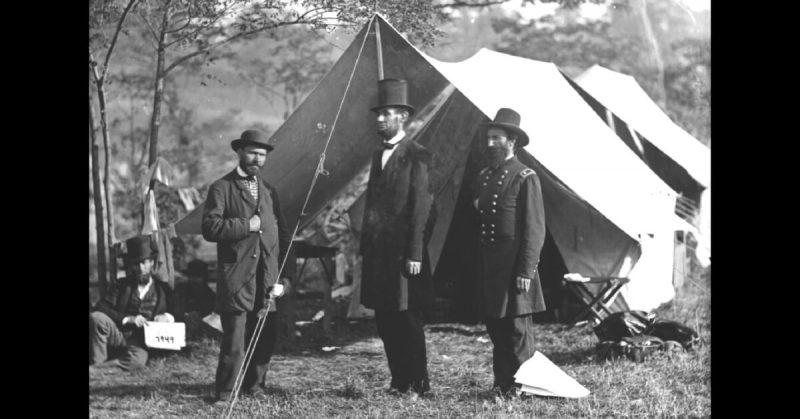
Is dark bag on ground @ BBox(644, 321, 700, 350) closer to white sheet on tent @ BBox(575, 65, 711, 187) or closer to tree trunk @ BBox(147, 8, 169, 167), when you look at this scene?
white sheet on tent @ BBox(575, 65, 711, 187)

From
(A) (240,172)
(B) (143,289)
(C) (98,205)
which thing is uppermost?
(A) (240,172)

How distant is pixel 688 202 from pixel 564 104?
1.37 metres

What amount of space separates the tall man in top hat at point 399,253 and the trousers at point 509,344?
449 millimetres

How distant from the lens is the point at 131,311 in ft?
23.1

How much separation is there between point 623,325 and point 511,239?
123cm

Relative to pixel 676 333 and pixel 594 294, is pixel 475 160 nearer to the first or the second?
pixel 594 294

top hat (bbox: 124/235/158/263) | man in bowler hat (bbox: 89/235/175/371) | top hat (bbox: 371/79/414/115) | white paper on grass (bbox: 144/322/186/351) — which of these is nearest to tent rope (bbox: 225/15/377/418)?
top hat (bbox: 371/79/414/115)

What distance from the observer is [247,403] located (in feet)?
20.9

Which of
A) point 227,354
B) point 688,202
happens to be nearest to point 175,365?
point 227,354

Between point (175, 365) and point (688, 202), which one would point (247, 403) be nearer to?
point (175, 365)

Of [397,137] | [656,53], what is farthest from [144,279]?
[656,53]

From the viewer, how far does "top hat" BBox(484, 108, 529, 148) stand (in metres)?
6.42

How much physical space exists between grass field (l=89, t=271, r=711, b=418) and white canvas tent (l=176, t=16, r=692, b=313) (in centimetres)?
48

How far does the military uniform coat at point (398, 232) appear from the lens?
6223 millimetres
